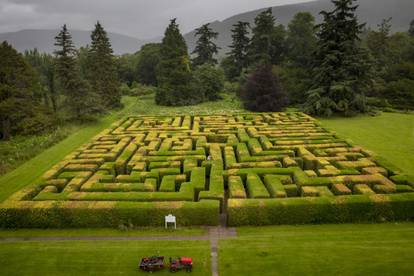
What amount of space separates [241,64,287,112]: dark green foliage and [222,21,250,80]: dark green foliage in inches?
809

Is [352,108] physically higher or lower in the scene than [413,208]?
higher

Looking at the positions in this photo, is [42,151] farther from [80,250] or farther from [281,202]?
[281,202]

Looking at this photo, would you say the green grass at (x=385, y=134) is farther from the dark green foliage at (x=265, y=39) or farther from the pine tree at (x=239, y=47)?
the pine tree at (x=239, y=47)

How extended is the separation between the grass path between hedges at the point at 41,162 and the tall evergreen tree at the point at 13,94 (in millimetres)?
5821

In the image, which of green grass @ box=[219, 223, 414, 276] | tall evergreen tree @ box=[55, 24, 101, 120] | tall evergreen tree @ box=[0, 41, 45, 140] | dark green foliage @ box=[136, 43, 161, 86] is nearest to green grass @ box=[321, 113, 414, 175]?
green grass @ box=[219, 223, 414, 276]

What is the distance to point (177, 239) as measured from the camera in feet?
45.2

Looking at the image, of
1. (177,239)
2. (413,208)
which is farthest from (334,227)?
(177,239)

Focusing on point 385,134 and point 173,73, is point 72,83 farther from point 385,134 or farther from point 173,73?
point 385,134

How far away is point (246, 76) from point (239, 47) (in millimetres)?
13791

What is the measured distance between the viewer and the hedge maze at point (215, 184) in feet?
49.1

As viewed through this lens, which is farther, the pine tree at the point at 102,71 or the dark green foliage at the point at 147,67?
the dark green foliage at the point at 147,67

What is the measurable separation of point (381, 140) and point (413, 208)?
49.1 ft

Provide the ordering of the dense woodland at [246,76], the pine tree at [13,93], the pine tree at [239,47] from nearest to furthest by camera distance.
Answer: the pine tree at [13,93] → the dense woodland at [246,76] → the pine tree at [239,47]

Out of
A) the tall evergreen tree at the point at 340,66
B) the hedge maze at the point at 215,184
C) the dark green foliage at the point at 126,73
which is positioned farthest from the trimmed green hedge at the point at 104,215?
the dark green foliage at the point at 126,73
